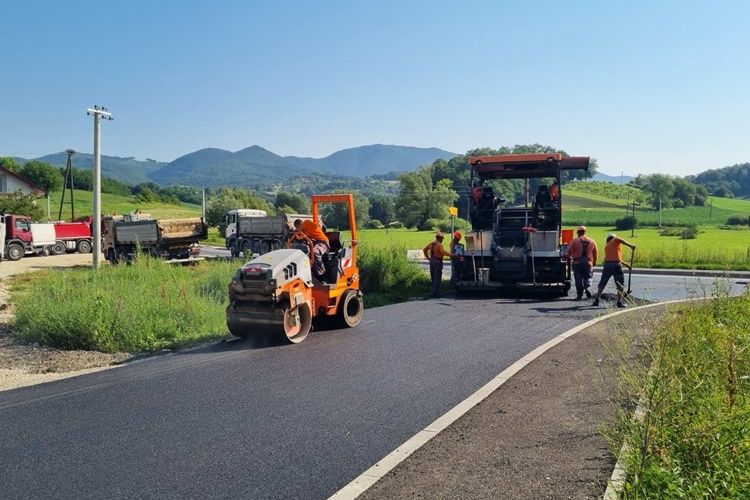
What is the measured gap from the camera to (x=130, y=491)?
4582 mm

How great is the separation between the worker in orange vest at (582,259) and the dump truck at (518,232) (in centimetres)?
32

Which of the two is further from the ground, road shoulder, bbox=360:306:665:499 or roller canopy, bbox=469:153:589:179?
roller canopy, bbox=469:153:589:179

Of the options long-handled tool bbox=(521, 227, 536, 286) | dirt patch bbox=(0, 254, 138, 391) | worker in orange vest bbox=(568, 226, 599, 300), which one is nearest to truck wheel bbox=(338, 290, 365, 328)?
dirt patch bbox=(0, 254, 138, 391)

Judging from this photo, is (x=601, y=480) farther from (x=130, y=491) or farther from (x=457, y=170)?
(x=457, y=170)

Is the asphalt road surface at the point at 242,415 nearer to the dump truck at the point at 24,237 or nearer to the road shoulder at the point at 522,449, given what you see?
the road shoulder at the point at 522,449

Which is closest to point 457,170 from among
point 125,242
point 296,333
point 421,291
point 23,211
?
point 23,211

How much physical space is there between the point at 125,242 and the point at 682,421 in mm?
30305

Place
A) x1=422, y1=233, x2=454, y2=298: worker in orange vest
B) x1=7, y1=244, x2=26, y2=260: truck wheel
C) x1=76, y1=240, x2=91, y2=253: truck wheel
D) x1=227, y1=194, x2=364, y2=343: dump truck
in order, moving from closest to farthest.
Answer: x1=227, y1=194, x2=364, y2=343: dump truck < x1=422, y1=233, x2=454, y2=298: worker in orange vest < x1=7, y1=244, x2=26, y2=260: truck wheel < x1=76, y1=240, x2=91, y2=253: truck wheel

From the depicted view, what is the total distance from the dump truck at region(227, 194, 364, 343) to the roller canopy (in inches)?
255

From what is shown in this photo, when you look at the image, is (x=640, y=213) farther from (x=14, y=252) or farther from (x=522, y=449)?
(x=522, y=449)

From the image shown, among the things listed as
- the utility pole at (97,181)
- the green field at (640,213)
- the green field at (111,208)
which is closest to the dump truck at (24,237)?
the utility pole at (97,181)

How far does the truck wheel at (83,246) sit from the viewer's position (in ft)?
A: 126

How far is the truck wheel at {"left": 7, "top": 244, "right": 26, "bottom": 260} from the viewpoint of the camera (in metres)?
32.4

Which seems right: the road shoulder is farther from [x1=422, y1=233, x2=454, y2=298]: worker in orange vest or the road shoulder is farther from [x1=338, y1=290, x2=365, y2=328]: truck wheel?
[x1=422, y1=233, x2=454, y2=298]: worker in orange vest
